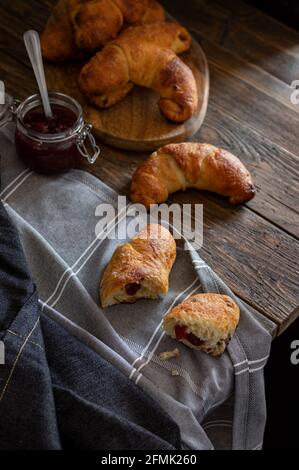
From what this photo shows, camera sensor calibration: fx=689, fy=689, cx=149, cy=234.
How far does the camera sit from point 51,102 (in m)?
1.54

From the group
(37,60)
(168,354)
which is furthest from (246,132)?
(168,354)

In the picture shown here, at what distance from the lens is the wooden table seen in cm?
139

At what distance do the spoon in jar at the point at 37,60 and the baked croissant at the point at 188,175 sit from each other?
25 cm

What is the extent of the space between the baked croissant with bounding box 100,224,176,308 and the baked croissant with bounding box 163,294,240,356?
0.07 metres

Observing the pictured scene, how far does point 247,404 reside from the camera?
4.10 feet

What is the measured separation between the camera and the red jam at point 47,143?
1477 millimetres

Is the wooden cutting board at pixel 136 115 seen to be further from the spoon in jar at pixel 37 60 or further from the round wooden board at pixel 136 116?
the spoon in jar at pixel 37 60

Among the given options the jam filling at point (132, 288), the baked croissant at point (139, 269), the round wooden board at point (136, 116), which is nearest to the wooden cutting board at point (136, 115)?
the round wooden board at point (136, 116)

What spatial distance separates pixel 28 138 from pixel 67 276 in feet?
1.10

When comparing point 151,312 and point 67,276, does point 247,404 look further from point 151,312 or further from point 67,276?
point 67,276

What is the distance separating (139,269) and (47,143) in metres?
0.38

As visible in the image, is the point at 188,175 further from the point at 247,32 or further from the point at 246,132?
the point at 247,32

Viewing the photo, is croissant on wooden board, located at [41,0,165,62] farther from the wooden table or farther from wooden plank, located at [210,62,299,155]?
wooden plank, located at [210,62,299,155]

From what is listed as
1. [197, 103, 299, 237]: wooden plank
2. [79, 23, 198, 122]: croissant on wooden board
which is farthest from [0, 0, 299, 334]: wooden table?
[79, 23, 198, 122]: croissant on wooden board
